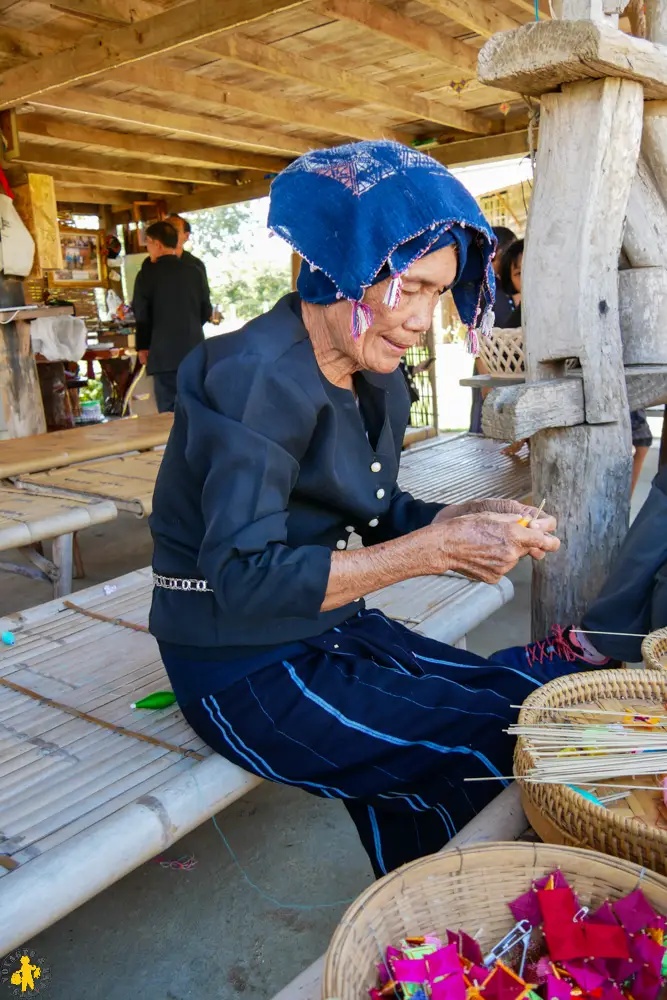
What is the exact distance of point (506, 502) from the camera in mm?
1628

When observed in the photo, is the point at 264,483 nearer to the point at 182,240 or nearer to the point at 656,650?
the point at 656,650

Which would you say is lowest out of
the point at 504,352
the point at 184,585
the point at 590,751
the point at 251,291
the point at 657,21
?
the point at 590,751

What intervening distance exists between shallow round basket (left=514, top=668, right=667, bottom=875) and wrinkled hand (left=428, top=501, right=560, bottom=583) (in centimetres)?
23

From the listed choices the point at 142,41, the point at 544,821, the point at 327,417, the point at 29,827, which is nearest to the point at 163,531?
the point at 327,417

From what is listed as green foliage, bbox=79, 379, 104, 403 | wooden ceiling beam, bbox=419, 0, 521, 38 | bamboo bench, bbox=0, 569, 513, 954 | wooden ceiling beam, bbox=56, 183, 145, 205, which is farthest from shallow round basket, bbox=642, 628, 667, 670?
green foliage, bbox=79, 379, 104, 403

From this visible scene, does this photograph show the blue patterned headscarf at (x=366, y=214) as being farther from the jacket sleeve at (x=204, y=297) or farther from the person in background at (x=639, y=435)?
the jacket sleeve at (x=204, y=297)

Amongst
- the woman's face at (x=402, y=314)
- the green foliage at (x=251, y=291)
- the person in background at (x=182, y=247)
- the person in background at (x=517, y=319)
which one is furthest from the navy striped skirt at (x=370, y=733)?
the green foliage at (x=251, y=291)

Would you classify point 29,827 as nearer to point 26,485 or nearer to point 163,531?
point 163,531

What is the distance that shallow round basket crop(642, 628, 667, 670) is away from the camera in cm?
158

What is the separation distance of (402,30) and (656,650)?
4.51m

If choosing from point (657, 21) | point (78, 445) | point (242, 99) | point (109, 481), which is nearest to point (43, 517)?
point (109, 481)

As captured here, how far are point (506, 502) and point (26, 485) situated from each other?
2825 mm

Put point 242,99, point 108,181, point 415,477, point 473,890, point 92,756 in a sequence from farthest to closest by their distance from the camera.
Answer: point 108,181 → point 242,99 → point 415,477 → point 92,756 → point 473,890

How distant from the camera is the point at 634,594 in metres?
2.32
